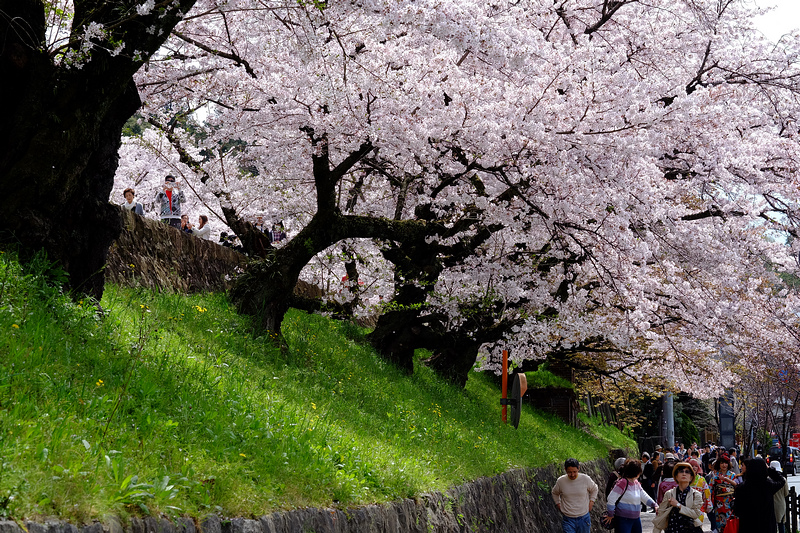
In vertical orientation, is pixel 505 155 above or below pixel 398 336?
above

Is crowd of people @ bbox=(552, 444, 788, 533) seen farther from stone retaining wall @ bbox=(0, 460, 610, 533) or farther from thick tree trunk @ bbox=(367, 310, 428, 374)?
thick tree trunk @ bbox=(367, 310, 428, 374)

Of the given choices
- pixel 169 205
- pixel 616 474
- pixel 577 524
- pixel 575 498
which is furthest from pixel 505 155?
pixel 169 205

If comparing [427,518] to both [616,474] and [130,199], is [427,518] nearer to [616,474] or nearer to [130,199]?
[616,474]

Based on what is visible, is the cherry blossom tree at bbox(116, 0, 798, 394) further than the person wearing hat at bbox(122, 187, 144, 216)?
No

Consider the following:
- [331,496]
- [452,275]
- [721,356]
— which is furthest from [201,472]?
[721,356]

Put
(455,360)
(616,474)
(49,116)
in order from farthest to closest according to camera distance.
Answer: (455,360) < (616,474) < (49,116)

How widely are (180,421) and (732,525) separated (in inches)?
327

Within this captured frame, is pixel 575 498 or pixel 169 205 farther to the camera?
pixel 169 205

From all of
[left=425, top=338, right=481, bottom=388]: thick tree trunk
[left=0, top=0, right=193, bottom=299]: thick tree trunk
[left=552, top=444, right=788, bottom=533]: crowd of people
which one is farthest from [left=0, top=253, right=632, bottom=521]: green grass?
[left=425, top=338, right=481, bottom=388]: thick tree trunk

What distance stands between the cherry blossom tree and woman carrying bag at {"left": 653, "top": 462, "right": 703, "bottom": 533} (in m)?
3.89

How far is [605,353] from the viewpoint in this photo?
82.1 feet

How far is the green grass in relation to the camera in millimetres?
4137

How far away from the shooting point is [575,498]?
33.3 feet

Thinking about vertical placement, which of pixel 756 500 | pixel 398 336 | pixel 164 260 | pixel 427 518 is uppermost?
pixel 164 260
